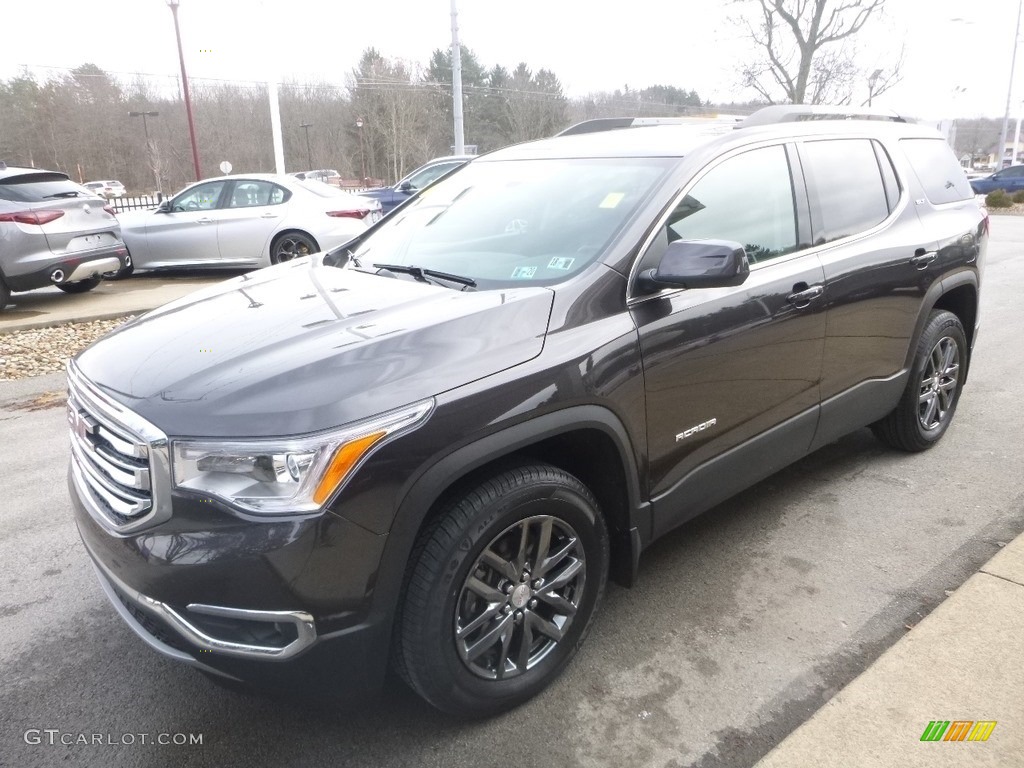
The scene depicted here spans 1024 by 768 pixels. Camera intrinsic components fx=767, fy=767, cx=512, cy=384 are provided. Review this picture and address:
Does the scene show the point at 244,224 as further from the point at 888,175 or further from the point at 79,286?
the point at 888,175

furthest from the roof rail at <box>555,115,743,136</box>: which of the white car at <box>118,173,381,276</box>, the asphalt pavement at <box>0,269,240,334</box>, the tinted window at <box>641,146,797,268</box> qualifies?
the white car at <box>118,173,381,276</box>

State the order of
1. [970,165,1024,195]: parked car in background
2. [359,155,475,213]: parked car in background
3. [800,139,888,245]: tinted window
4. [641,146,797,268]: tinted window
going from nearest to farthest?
[641,146,797,268]: tinted window
[800,139,888,245]: tinted window
[359,155,475,213]: parked car in background
[970,165,1024,195]: parked car in background

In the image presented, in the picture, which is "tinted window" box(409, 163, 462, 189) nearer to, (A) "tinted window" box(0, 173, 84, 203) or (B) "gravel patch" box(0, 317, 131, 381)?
(A) "tinted window" box(0, 173, 84, 203)

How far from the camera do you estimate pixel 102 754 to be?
2.30m

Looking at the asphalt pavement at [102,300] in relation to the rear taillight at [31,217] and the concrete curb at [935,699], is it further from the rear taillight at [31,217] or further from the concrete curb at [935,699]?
the concrete curb at [935,699]

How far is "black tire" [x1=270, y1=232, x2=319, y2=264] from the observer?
35.5 ft

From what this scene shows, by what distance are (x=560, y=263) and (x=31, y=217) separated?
7.98 metres

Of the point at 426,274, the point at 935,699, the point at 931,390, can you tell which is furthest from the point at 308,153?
the point at 935,699

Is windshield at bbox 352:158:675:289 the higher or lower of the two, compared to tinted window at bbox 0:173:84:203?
lower

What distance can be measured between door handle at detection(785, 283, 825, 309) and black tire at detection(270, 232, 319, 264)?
343 inches

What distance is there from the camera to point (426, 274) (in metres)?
2.91

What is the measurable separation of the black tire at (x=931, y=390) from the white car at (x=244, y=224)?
8.07 metres

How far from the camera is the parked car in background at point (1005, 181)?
32219 millimetres

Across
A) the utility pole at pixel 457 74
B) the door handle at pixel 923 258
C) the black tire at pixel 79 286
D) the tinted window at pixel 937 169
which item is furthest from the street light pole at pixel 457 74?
the door handle at pixel 923 258
